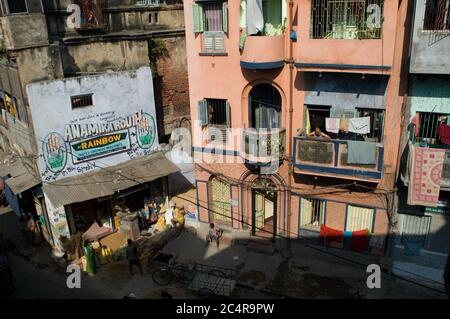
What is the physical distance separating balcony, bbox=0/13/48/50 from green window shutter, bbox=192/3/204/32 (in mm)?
6554

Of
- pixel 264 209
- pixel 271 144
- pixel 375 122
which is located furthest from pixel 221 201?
pixel 375 122

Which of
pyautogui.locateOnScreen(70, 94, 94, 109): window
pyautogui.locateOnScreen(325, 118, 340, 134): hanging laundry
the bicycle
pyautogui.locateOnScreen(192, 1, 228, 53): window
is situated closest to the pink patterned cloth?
pyautogui.locateOnScreen(325, 118, 340, 134): hanging laundry

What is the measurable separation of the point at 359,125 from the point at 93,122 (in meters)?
11.8

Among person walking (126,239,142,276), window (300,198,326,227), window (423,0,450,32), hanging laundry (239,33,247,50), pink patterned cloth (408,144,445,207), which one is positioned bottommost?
person walking (126,239,142,276)

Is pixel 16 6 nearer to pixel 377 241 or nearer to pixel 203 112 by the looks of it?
pixel 203 112

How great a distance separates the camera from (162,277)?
59.5 feet

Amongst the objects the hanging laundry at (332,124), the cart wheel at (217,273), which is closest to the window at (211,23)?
the hanging laundry at (332,124)

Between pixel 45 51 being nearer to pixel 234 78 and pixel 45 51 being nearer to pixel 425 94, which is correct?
pixel 234 78

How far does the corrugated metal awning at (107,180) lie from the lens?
62.1 feet

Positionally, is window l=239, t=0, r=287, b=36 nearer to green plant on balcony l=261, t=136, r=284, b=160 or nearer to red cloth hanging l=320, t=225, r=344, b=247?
green plant on balcony l=261, t=136, r=284, b=160

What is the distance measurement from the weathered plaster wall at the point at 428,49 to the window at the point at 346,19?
1304 mm

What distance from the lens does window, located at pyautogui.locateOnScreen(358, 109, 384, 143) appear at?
16.4 metres

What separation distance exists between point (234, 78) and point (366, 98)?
5.54 m

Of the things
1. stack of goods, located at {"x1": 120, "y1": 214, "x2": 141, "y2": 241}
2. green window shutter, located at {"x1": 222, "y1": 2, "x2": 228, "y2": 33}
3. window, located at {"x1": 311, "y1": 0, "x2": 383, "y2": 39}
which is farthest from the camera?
stack of goods, located at {"x1": 120, "y1": 214, "x2": 141, "y2": 241}
